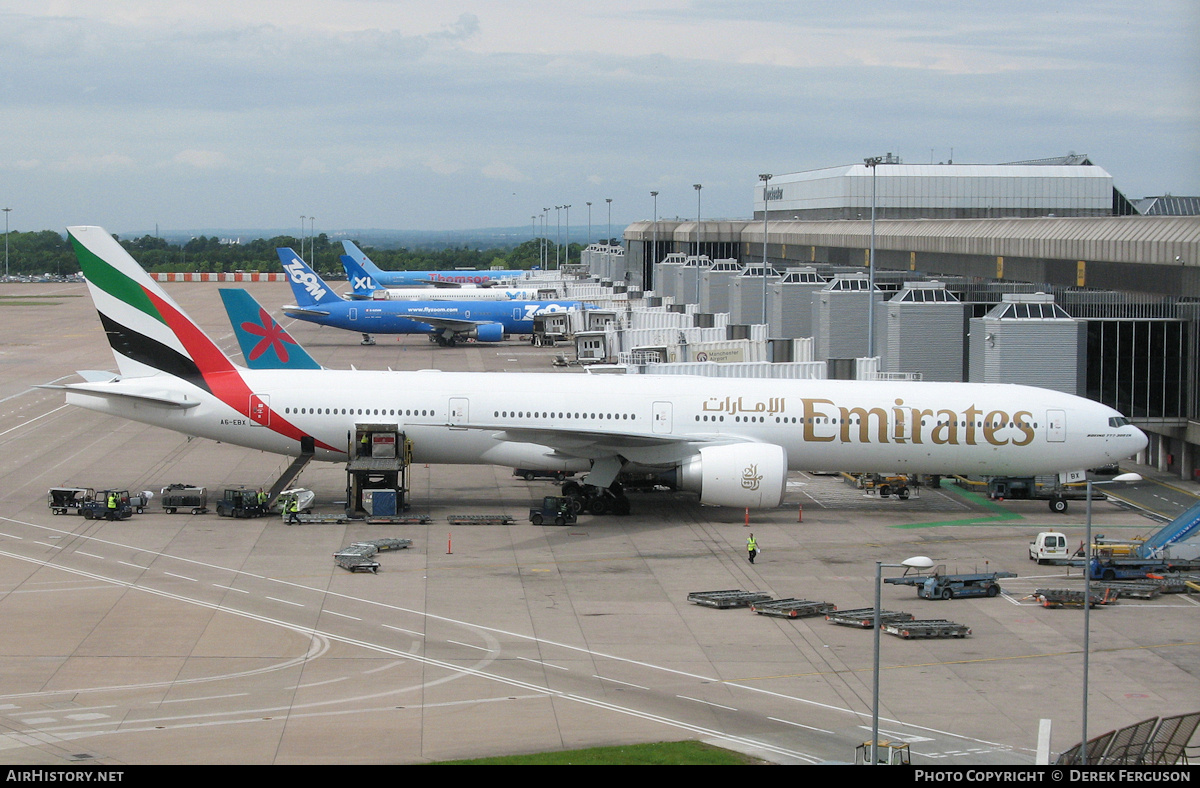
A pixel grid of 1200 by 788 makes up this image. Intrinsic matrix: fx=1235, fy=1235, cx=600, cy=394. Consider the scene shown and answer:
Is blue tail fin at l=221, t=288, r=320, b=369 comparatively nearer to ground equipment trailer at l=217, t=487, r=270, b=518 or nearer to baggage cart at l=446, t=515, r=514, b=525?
→ ground equipment trailer at l=217, t=487, r=270, b=518

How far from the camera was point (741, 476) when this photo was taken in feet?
135

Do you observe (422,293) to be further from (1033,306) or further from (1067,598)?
(1067,598)

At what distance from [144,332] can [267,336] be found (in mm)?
10387

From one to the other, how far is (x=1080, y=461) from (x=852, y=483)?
31.7 feet

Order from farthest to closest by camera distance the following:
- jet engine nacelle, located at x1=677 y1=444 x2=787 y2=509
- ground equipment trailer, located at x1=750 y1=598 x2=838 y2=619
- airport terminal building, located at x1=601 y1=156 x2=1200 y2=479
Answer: airport terminal building, located at x1=601 y1=156 x2=1200 y2=479 < jet engine nacelle, located at x1=677 y1=444 x2=787 y2=509 < ground equipment trailer, located at x1=750 y1=598 x2=838 y2=619

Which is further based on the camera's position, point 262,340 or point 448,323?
point 448,323

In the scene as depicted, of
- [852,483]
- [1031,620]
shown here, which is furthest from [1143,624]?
[852,483]

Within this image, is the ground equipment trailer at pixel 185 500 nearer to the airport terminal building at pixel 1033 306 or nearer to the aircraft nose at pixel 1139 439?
the airport terminal building at pixel 1033 306

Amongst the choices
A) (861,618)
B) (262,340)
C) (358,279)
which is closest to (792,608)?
(861,618)

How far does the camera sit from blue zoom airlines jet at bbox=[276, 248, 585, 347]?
343 ft

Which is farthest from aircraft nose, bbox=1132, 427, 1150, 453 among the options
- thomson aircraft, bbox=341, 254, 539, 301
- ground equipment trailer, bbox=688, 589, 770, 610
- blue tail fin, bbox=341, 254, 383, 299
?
blue tail fin, bbox=341, 254, 383, 299

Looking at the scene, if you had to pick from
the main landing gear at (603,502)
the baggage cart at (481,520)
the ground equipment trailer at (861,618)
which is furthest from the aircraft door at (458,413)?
the ground equipment trailer at (861,618)

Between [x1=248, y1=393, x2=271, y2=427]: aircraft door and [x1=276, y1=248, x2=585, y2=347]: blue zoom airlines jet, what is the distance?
198ft

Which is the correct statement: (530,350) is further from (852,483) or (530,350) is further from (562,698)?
(562,698)
